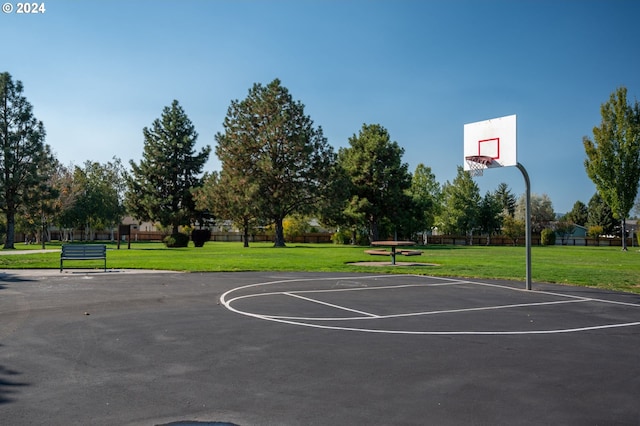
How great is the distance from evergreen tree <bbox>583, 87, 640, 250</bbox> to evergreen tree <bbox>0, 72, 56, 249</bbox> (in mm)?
53557

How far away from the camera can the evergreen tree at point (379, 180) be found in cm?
5944

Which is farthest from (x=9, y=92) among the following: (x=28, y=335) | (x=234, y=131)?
(x=28, y=335)

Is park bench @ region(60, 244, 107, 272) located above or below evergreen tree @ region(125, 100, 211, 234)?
below

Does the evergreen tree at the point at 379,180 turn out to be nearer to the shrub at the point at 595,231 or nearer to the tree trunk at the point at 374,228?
the tree trunk at the point at 374,228

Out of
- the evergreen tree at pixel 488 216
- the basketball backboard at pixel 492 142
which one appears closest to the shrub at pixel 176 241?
the basketball backboard at pixel 492 142

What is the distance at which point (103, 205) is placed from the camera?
6938 centimetres

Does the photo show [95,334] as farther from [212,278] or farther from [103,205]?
Answer: [103,205]

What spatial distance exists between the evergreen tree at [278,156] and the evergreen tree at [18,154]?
17.2 meters

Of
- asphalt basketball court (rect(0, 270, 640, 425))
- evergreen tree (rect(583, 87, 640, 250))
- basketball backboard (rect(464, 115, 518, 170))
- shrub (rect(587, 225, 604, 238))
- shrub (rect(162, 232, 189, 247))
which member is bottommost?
asphalt basketball court (rect(0, 270, 640, 425))

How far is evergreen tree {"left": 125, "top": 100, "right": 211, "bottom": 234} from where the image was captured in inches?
2327

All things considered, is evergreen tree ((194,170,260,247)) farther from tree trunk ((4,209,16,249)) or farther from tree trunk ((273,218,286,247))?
tree trunk ((4,209,16,249))

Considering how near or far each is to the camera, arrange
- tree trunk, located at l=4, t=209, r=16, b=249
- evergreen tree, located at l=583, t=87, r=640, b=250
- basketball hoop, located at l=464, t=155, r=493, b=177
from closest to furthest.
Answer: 1. basketball hoop, located at l=464, t=155, r=493, b=177
2. tree trunk, located at l=4, t=209, r=16, b=249
3. evergreen tree, located at l=583, t=87, r=640, b=250

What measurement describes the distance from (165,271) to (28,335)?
38.4 ft

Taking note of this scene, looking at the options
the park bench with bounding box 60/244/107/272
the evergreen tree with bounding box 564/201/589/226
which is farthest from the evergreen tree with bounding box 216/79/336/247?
the evergreen tree with bounding box 564/201/589/226
